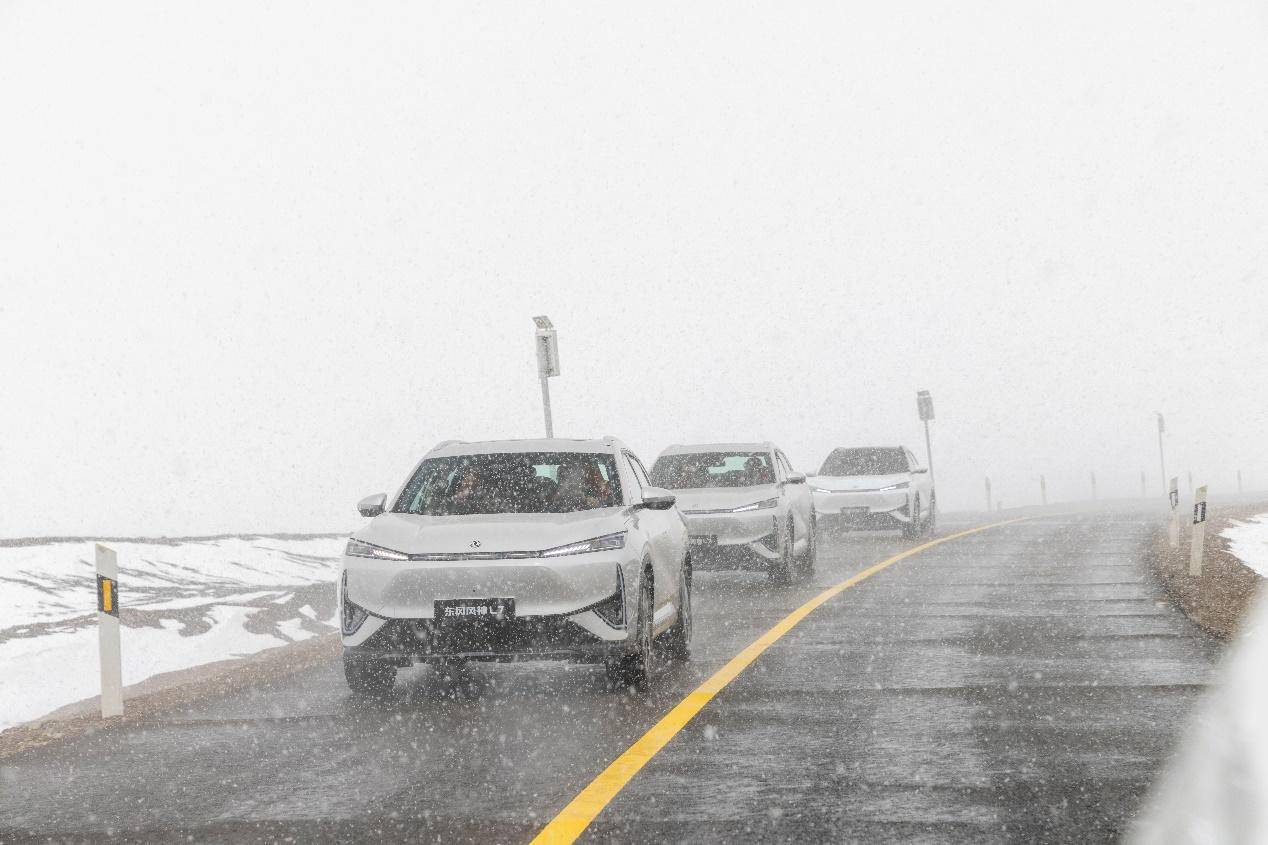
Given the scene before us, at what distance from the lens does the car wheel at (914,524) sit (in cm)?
2480

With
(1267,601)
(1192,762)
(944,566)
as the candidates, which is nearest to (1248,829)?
(1192,762)

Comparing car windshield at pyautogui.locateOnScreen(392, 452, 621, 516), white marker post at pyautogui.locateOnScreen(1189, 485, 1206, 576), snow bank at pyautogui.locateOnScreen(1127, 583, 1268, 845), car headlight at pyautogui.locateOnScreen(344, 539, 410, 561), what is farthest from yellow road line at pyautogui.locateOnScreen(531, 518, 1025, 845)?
white marker post at pyautogui.locateOnScreen(1189, 485, 1206, 576)

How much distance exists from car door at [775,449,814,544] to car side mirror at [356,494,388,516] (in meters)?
8.05

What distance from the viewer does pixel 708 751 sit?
6.60 m

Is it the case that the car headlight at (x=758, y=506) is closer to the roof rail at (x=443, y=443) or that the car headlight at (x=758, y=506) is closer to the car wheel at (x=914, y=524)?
the roof rail at (x=443, y=443)

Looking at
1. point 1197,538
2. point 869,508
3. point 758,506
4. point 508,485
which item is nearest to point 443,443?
point 508,485

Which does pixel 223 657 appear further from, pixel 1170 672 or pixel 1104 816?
pixel 1104 816

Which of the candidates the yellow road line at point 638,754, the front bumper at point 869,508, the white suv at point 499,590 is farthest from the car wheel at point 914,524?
the white suv at point 499,590

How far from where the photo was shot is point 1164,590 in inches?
573

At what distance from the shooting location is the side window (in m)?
9.95

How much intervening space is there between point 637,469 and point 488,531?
92.8 inches

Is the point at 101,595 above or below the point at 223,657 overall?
above

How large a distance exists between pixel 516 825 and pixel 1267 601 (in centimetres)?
958

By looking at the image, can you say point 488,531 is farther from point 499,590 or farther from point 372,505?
point 372,505
